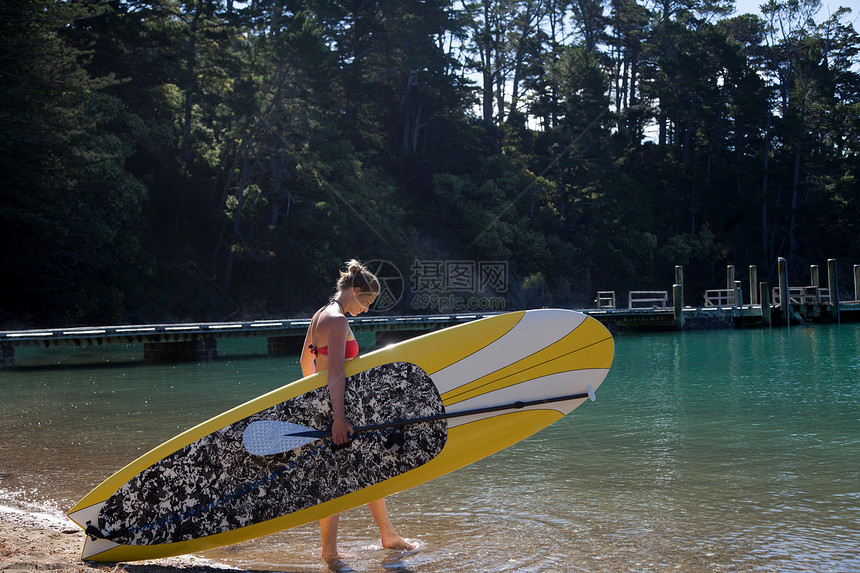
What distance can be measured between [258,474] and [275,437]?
270 mm

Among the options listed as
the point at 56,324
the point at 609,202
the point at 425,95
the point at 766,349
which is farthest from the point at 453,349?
the point at 609,202

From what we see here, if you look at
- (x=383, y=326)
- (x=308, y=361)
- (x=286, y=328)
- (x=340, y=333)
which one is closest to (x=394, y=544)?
(x=308, y=361)

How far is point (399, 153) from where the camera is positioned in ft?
133

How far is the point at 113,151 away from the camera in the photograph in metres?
25.9

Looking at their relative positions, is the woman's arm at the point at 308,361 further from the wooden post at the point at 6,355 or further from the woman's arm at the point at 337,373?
the wooden post at the point at 6,355

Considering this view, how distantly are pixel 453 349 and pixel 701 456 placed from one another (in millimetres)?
3849

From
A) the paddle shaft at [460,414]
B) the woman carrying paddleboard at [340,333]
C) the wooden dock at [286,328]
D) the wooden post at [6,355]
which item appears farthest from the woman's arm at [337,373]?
the wooden post at [6,355]

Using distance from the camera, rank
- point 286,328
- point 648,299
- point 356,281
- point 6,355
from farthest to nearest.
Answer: point 648,299, point 286,328, point 6,355, point 356,281

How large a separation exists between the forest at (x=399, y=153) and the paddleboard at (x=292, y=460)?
2046 cm

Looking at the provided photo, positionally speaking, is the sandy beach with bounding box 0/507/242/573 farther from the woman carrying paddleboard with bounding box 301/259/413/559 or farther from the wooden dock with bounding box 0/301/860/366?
the wooden dock with bounding box 0/301/860/366

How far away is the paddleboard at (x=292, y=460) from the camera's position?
13.7 feet

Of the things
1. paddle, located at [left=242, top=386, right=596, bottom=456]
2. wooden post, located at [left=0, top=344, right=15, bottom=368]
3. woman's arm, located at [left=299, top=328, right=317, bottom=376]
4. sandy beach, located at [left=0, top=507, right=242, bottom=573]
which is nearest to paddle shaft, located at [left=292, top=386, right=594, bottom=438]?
paddle, located at [left=242, top=386, right=596, bottom=456]

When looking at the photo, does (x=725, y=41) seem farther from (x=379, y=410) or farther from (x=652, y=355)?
(x=379, y=410)

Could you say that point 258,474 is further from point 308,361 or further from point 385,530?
point 385,530
